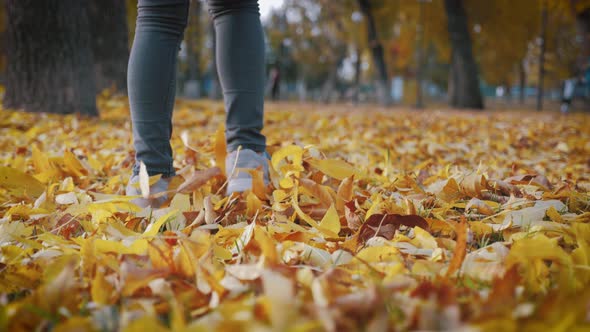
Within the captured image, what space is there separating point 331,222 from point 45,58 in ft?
14.0

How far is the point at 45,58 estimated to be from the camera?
14.7 feet

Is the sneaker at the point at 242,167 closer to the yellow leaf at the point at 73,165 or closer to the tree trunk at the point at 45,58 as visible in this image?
the yellow leaf at the point at 73,165

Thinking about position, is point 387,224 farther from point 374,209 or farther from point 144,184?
point 144,184

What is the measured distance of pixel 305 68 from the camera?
129 ft

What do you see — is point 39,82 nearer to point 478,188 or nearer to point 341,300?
point 478,188

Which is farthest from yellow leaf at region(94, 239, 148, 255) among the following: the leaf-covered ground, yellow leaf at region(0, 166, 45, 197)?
yellow leaf at region(0, 166, 45, 197)

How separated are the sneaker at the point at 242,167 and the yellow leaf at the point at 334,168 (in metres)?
0.22

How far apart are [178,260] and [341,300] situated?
335 mm

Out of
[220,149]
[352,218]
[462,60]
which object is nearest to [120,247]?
[352,218]

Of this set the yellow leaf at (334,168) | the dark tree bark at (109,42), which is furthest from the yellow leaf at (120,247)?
the dark tree bark at (109,42)

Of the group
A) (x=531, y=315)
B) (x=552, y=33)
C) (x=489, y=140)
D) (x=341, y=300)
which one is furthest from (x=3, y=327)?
(x=552, y=33)

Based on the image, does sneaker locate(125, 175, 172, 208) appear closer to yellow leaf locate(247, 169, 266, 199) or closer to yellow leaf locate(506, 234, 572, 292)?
yellow leaf locate(247, 169, 266, 199)

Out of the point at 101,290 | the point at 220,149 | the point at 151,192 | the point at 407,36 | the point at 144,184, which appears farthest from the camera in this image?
the point at 407,36

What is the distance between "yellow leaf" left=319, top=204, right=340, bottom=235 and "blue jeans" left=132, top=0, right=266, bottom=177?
0.61 metres
